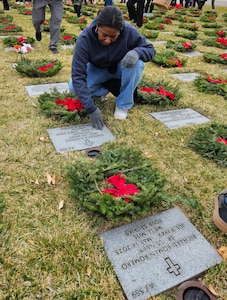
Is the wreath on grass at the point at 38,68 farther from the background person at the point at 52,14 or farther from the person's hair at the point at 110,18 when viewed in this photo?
the person's hair at the point at 110,18

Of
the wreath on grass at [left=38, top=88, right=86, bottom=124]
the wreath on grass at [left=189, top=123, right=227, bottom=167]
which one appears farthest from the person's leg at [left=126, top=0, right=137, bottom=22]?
the wreath on grass at [left=189, top=123, right=227, bottom=167]

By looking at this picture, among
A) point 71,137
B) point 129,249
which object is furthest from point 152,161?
point 129,249

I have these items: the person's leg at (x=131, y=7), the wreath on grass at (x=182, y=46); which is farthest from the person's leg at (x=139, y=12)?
the wreath on grass at (x=182, y=46)

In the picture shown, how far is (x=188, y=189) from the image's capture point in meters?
2.51

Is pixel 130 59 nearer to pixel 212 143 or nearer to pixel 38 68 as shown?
pixel 212 143

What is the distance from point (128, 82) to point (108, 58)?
15.4 inches

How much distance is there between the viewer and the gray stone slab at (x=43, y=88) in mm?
4000

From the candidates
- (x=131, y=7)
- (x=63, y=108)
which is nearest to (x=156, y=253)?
(x=63, y=108)

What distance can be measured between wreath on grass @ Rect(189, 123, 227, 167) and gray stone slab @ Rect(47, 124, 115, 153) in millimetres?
891

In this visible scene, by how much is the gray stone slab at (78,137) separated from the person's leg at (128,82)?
1.44ft

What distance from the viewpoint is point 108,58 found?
123 inches

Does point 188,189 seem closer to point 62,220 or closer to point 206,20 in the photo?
point 62,220

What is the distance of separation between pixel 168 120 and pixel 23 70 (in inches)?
90.9

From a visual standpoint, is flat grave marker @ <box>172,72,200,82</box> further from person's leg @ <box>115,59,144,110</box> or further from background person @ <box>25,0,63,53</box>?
background person @ <box>25,0,63,53</box>
